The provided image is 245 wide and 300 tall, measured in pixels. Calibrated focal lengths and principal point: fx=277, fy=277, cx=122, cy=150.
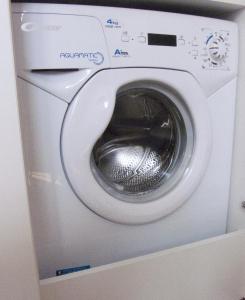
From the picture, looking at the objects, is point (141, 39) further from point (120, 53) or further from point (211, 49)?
point (211, 49)

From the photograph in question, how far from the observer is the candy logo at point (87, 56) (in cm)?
61

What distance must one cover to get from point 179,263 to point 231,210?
0.91 ft

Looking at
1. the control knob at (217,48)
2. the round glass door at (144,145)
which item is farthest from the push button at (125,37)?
the control knob at (217,48)

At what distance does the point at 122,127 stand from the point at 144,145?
105 millimetres

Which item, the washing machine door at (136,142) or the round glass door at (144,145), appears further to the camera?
the round glass door at (144,145)

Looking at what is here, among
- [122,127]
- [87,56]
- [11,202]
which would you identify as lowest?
[11,202]

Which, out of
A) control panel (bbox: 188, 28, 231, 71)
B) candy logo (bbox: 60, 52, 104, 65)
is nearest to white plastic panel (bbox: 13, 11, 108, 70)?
candy logo (bbox: 60, 52, 104, 65)

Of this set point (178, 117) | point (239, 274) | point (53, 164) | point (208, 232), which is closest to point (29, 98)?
point (53, 164)

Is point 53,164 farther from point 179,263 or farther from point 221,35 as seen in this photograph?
point 221,35

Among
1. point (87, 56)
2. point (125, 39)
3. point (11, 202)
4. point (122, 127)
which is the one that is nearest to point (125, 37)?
point (125, 39)

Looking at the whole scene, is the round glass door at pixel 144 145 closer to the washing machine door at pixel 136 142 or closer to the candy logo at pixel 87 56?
the washing machine door at pixel 136 142

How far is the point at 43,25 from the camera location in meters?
0.58

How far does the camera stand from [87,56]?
63cm

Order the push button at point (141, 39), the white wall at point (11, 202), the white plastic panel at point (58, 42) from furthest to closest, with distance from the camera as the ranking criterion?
the push button at point (141, 39) < the white plastic panel at point (58, 42) < the white wall at point (11, 202)
